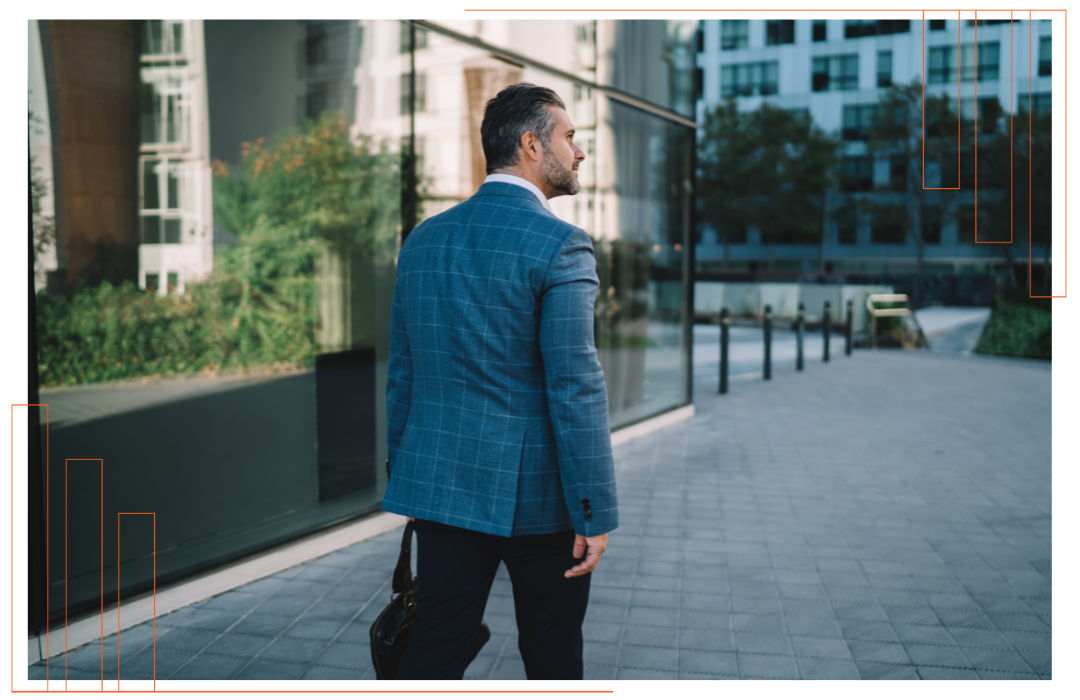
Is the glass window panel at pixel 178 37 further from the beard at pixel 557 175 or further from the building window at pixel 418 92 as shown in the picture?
the beard at pixel 557 175

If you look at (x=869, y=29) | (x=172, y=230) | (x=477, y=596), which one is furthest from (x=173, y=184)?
(x=869, y=29)

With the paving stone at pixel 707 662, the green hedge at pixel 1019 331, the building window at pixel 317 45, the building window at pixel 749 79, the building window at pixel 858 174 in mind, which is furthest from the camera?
the building window at pixel 749 79

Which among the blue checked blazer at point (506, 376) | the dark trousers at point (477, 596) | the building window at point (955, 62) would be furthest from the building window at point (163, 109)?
the building window at point (955, 62)

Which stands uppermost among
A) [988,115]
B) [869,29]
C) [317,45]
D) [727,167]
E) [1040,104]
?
[869,29]

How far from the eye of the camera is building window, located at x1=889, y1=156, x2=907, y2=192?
144ft

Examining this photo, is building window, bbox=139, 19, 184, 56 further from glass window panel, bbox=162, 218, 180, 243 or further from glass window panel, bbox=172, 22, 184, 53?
glass window panel, bbox=162, 218, 180, 243

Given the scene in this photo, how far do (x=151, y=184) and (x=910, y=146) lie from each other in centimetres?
4457

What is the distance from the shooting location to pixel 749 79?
168 feet

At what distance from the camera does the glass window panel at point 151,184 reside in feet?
14.3

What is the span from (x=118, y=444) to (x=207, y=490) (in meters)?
0.57

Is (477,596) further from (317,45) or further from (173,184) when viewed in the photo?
(317,45)

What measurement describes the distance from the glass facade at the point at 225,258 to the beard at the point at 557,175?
241cm
